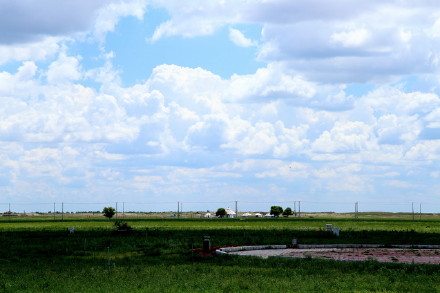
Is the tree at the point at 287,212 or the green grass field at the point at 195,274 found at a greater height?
the green grass field at the point at 195,274

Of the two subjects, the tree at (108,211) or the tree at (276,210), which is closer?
the tree at (108,211)

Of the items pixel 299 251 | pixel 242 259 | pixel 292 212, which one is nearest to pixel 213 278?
pixel 242 259

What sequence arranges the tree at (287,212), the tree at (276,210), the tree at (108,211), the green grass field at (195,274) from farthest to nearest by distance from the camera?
the tree at (276,210), the tree at (287,212), the tree at (108,211), the green grass field at (195,274)

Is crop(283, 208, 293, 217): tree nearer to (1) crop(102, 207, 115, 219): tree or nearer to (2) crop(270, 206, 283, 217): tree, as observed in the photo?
(2) crop(270, 206, 283, 217): tree

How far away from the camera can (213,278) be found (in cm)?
2452

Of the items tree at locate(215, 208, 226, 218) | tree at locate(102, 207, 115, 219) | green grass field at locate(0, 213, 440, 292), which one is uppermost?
green grass field at locate(0, 213, 440, 292)

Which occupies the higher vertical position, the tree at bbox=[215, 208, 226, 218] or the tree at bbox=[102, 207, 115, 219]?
the tree at bbox=[102, 207, 115, 219]

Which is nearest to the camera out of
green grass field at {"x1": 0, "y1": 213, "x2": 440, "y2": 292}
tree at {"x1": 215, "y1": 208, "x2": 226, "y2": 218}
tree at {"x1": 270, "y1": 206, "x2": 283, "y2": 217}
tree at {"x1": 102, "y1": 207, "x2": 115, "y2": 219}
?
green grass field at {"x1": 0, "y1": 213, "x2": 440, "y2": 292}

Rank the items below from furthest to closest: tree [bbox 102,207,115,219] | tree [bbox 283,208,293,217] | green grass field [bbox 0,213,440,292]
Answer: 1. tree [bbox 283,208,293,217]
2. tree [bbox 102,207,115,219]
3. green grass field [bbox 0,213,440,292]

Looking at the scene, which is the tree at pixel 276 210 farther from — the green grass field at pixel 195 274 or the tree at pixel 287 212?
the green grass field at pixel 195 274

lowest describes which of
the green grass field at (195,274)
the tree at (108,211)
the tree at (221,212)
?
the tree at (221,212)

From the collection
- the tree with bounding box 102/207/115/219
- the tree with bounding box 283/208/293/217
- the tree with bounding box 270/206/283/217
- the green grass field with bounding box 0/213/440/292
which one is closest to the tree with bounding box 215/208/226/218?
the tree with bounding box 270/206/283/217

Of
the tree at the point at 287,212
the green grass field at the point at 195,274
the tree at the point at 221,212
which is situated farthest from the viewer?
the tree at the point at 221,212

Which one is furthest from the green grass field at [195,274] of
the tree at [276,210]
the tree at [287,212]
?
the tree at [276,210]
